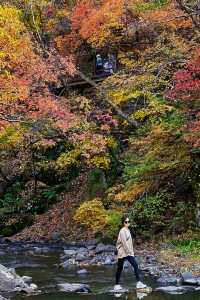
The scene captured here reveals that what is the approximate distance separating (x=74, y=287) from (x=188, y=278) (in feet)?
8.66

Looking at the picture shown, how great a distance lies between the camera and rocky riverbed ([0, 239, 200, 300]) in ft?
38.2

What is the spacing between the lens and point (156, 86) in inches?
829

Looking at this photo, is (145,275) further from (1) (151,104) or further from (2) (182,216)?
(1) (151,104)

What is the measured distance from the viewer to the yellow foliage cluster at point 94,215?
20019 mm

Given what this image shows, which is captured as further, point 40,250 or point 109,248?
point 40,250

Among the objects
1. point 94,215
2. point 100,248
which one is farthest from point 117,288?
point 94,215

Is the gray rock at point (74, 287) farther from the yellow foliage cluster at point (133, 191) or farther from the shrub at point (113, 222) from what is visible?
the shrub at point (113, 222)

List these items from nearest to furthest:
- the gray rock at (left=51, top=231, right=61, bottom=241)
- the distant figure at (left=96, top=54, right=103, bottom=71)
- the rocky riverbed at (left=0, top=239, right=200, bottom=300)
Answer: the rocky riverbed at (left=0, top=239, right=200, bottom=300)
the gray rock at (left=51, top=231, right=61, bottom=241)
the distant figure at (left=96, top=54, right=103, bottom=71)

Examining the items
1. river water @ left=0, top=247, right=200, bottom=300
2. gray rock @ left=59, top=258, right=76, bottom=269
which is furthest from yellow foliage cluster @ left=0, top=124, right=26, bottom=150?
gray rock @ left=59, top=258, right=76, bottom=269

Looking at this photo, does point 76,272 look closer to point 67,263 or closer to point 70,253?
point 67,263

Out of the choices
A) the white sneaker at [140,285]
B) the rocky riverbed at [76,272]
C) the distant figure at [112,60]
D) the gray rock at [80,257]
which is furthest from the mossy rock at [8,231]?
the white sneaker at [140,285]

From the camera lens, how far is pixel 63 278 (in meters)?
13.9

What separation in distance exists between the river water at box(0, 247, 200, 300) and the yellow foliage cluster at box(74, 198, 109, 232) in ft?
6.18

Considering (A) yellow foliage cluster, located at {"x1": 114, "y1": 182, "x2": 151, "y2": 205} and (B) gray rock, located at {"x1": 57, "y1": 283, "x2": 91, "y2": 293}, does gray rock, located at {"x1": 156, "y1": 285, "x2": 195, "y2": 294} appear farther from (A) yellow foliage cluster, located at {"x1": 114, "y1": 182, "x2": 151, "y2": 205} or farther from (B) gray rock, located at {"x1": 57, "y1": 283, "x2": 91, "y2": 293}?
(A) yellow foliage cluster, located at {"x1": 114, "y1": 182, "x2": 151, "y2": 205}
